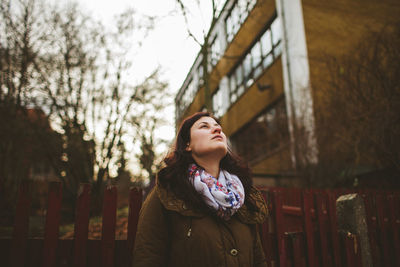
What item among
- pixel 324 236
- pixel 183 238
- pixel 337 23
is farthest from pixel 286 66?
pixel 183 238

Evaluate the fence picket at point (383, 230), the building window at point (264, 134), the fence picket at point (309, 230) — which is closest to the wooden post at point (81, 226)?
the fence picket at point (309, 230)

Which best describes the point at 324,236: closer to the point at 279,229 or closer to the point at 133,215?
the point at 279,229

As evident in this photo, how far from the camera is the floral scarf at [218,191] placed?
1.58m

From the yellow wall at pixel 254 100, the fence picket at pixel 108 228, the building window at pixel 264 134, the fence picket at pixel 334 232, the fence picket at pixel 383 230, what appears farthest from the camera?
the yellow wall at pixel 254 100

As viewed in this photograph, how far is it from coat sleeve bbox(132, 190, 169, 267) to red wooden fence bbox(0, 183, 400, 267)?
44 cm

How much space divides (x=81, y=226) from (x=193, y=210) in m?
0.91

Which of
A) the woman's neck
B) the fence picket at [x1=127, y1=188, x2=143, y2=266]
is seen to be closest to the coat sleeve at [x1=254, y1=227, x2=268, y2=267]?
the woman's neck

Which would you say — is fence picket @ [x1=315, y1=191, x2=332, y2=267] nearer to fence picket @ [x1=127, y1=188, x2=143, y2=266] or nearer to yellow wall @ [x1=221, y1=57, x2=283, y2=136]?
fence picket @ [x1=127, y1=188, x2=143, y2=266]

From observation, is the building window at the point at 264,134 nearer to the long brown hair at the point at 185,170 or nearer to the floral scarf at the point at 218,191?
the long brown hair at the point at 185,170

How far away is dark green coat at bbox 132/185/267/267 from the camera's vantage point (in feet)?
4.85

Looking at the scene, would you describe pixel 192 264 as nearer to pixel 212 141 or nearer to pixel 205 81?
pixel 212 141

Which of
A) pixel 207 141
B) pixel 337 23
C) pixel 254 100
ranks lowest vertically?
pixel 207 141


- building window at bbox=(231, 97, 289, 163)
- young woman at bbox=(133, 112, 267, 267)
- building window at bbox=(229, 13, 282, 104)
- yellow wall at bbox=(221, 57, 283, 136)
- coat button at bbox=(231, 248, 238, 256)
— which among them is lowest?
coat button at bbox=(231, 248, 238, 256)

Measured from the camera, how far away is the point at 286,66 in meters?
11.8
